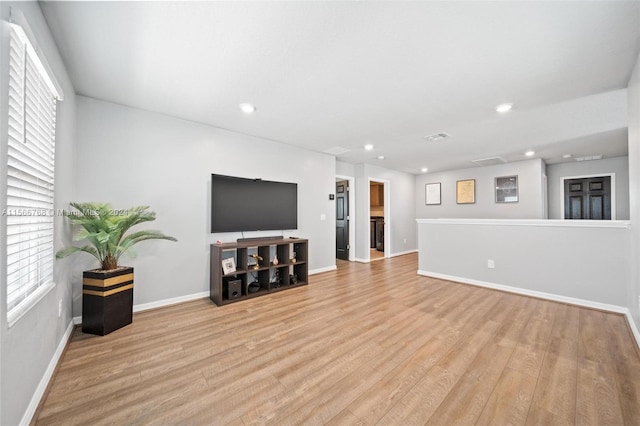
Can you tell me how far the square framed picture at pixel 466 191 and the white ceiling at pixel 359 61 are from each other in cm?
300

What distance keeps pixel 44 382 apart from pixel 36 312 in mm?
466

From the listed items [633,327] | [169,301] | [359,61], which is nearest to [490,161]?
[633,327]

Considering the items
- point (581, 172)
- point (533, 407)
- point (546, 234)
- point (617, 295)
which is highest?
point (581, 172)

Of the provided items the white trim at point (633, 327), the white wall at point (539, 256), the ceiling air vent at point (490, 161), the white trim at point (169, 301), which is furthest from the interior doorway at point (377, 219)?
the white trim at point (169, 301)

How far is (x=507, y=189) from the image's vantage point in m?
5.93

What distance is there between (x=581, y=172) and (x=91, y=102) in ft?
28.9

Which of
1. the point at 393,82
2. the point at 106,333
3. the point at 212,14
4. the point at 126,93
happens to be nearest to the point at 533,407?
the point at 393,82

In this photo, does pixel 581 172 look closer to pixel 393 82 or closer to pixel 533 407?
pixel 393 82

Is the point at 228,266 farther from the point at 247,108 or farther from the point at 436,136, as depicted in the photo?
the point at 436,136

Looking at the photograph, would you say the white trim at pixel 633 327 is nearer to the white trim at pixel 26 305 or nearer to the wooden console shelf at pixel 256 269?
the wooden console shelf at pixel 256 269

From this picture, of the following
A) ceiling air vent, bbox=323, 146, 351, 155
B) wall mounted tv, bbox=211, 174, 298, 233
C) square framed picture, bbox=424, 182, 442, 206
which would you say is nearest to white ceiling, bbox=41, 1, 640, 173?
wall mounted tv, bbox=211, 174, 298, 233

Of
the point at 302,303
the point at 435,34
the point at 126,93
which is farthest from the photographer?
the point at 302,303

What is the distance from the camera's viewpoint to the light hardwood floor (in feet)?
4.72

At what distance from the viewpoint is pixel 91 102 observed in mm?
2666
